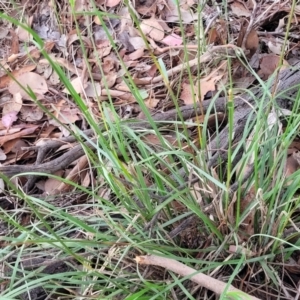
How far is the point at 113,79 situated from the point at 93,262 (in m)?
0.84

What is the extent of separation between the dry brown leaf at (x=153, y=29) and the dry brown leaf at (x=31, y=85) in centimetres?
45

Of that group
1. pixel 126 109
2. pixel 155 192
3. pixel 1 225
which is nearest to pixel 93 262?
pixel 155 192

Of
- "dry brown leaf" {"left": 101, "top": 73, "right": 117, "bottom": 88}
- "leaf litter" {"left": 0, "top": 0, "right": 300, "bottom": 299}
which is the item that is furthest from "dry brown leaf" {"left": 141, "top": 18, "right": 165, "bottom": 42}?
"dry brown leaf" {"left": 101, "top": 73, "right": 117, "bottom": 88}

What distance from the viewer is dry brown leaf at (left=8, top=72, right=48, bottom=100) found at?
1885 mm

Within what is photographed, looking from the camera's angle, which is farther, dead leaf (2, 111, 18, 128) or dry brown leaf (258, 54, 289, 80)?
dead leaf (2, 111, 18, 128)

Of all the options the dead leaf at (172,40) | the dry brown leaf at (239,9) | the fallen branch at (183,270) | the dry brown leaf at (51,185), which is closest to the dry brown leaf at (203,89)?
the dead leaf at (172,40)

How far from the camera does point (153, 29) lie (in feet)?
6.41

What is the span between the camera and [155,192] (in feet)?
4.13

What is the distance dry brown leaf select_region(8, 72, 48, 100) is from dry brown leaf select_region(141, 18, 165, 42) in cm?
45

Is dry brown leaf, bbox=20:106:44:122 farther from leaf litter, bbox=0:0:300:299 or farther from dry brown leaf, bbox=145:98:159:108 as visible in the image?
dry brown leaf, bbox=145:98:159:108

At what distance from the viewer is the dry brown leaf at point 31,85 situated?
188 centimetres

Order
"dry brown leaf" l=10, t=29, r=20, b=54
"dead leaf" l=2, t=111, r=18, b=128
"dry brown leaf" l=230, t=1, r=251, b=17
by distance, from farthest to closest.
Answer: "dry brown leaf" l=10, t=29, r=20, b=54 < "dry brown leaf" l=230, t=1, r=251, b=17 < "dead leaf" l=2, t=111, r=18, b=128

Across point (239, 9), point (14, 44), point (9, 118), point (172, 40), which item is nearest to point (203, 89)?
point (172, 40)

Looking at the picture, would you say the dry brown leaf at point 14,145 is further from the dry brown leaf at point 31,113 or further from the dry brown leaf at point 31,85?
the dry brown leaf at point 31,85
